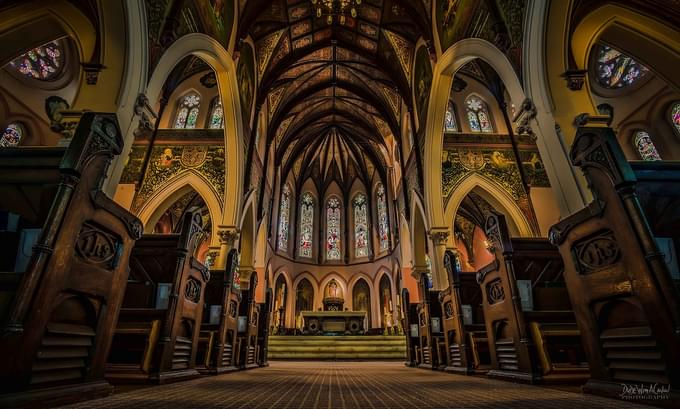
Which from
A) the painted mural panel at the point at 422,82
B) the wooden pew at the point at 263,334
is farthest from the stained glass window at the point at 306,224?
the wooden pew at the point at 263,334

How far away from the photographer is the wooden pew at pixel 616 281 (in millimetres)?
1790

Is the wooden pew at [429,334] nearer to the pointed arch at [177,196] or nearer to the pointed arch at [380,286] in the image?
the pointed arch at [177,196]

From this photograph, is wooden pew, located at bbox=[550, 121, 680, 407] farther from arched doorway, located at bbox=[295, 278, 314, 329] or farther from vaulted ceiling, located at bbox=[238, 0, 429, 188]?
arched doorway, located at bbox=[295, 278, 314, 329]

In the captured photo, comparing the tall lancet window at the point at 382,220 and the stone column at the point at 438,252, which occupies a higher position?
the tall lancet window at the point at 382,220

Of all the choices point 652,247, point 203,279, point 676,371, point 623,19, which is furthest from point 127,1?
point 623,19

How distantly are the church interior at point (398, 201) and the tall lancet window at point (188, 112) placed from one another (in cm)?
13

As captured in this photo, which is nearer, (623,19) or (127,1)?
(127,1)

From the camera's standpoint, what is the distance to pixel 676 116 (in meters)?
10.1

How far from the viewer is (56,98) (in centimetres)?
1025

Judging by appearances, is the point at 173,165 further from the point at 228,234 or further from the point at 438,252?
the point at 438,252

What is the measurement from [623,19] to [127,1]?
8060 millimetres

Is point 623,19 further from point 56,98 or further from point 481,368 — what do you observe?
point 56,98

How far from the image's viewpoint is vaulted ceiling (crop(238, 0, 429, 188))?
11273 millimetres

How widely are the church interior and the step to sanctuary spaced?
0.26 ft
